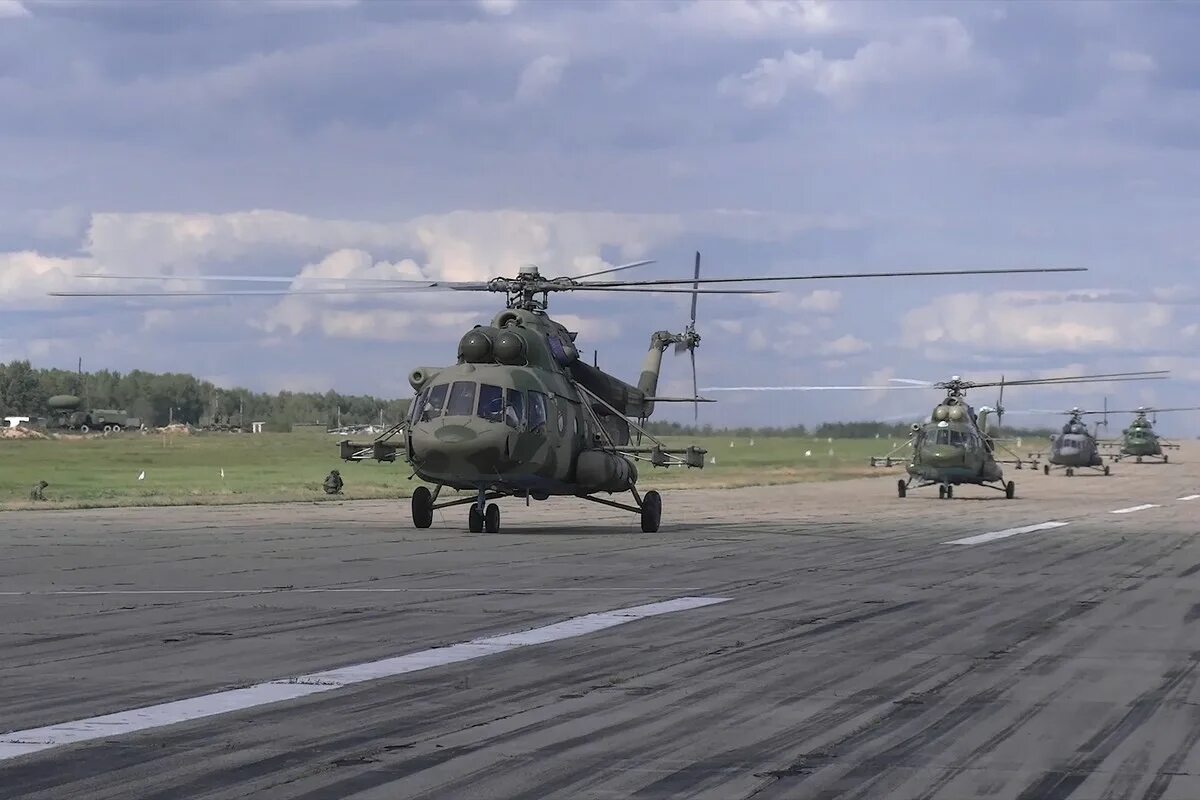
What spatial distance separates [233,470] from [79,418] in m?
67.2

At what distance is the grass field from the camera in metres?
47.8

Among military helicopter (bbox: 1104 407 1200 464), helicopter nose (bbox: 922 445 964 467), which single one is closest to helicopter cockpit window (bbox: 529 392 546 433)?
helicopter nose (bbox: 922 445 964 467)

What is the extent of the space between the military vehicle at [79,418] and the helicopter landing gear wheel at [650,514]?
119m

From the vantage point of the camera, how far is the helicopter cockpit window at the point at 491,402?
90.2 feet

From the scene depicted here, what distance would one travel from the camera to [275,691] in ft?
32.5

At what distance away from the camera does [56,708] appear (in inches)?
363

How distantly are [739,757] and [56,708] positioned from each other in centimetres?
404

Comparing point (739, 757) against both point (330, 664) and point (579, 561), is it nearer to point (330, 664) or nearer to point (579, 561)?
point (330, 664)

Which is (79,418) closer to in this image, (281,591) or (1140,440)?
(1140,440)

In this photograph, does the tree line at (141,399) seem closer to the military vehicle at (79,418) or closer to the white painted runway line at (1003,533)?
the military vehicle at (79,418)

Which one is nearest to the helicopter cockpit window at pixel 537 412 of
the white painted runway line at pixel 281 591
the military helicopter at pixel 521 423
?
the military helicopter at pixel 521 423

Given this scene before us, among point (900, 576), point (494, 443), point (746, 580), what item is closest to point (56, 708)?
point (746, 580)

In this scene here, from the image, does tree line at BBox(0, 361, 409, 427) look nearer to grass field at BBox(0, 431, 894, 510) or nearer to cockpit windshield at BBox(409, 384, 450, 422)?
grass field at BBox(0, 431, 894, 510)

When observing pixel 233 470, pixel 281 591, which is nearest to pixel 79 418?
pixel 233 470
